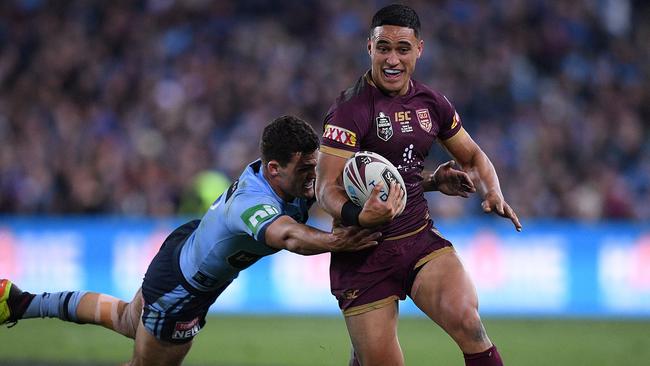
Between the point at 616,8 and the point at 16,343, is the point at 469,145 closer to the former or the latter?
the point at 16,343

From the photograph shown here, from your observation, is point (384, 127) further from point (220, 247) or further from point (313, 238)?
point (220, 247)

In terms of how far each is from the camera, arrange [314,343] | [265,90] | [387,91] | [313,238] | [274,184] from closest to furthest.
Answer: [313,238] < [387,91] < [274,184] < [314,343] < [265,90]

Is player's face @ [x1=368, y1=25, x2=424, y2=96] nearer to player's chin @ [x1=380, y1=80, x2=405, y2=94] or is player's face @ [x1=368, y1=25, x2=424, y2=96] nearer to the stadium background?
player's chin @ [x1=380, y1=80, x2=405, y2=94]

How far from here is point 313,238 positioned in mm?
6129

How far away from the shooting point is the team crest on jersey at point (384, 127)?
21.3 ft

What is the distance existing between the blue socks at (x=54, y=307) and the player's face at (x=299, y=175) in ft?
7.11

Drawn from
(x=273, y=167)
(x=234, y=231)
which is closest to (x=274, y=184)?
(x=273, y=167)

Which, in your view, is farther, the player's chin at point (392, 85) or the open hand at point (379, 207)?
the player's chin at point (392, 85)

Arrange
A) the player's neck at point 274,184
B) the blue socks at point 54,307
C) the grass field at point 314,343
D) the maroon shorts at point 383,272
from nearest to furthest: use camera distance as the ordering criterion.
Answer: the maroon shorts at point 383,272 < the player's neck at point 274,184 < the blue socks at point 54,307 < the grass field at point 314,343

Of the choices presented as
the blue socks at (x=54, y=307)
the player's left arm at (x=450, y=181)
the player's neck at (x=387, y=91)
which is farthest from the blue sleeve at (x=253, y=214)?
the blue socks at (x=54, y=307)

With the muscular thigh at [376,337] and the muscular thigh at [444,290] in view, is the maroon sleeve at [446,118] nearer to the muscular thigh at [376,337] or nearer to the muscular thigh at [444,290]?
the muscular thigh at [444,290]

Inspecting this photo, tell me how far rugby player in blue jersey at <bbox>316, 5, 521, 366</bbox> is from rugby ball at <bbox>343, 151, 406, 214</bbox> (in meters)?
0.12

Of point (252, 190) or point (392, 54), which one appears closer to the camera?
point (392, 54)

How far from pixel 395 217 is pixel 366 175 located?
693 millimetres
